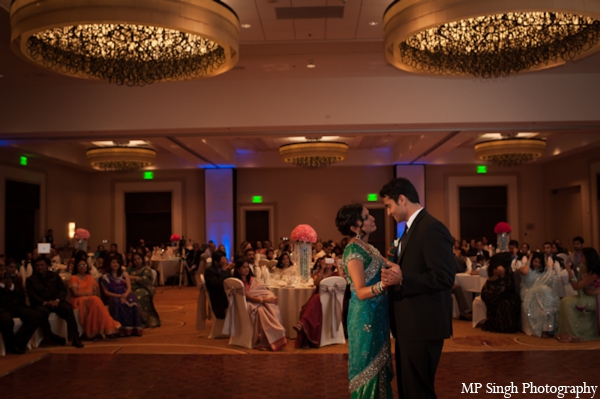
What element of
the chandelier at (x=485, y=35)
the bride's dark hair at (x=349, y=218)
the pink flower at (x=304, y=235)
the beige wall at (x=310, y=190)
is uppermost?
the chandelier at (x=485, y=35)

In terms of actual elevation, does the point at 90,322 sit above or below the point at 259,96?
below

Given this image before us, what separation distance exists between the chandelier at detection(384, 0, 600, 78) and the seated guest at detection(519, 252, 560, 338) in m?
3.53

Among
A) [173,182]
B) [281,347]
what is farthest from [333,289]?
[173,182]

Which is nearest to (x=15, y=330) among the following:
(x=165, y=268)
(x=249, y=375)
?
(x=249, y=375)

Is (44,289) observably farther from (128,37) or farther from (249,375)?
(128,37)

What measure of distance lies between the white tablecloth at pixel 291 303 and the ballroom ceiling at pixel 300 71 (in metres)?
3.62

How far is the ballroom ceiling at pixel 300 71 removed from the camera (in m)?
7.47

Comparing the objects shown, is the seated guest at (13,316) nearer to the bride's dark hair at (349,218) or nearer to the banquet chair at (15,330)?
the banquet chair at (15,330)

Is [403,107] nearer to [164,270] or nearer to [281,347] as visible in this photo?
[281,347]

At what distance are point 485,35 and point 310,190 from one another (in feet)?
48.7

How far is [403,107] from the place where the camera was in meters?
10.6

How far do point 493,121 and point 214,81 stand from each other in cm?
514

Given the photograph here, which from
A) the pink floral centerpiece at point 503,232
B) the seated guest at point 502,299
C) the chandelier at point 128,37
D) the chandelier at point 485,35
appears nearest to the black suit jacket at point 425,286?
the chandelier at point 485,35

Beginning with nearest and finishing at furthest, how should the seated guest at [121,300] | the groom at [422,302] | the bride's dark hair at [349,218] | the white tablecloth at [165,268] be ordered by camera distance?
1. the groom at [422,302]
2. the bride's dark hair at [349,218]
3. the seated guest at [121,300]
4. the white tablecloth at [165,268]
